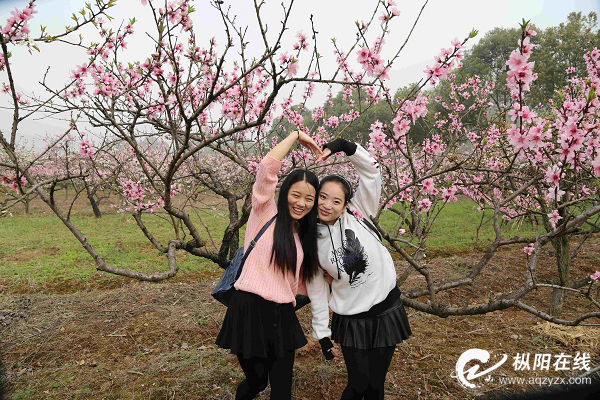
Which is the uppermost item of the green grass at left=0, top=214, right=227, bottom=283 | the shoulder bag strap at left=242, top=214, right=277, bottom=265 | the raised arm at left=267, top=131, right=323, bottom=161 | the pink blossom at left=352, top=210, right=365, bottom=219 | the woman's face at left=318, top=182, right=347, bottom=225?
the raised arm at left=267, top=131, right=323, bottom=161

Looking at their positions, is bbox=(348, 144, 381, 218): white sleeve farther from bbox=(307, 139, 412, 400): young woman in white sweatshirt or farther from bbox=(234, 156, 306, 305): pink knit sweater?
bbox=(234, 156, 306, 305): pink knit sweater

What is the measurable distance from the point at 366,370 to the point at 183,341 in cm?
229

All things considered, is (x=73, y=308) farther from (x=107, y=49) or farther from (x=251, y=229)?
(x=251, y=229)

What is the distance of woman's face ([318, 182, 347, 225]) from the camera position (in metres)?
1.80

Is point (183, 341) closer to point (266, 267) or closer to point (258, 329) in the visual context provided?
point (258, 329)

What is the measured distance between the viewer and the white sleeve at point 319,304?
1813mm

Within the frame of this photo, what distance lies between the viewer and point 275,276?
1.80 meters

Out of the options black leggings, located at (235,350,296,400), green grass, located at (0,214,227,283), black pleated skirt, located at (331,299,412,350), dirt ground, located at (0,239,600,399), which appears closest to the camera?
black pleated skirt, located at (331,299,412,350)

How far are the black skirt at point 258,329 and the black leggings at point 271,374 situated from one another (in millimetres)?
64

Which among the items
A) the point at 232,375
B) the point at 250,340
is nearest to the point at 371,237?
the point at 250,340

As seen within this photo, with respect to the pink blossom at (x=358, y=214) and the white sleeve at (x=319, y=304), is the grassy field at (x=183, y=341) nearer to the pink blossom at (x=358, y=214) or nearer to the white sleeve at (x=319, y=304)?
the white sleeve at (x=319, y=304)

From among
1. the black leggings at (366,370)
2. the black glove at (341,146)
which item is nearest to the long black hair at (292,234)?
the black glove at (341,146)

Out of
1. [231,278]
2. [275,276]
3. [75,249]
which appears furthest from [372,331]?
[75,249]

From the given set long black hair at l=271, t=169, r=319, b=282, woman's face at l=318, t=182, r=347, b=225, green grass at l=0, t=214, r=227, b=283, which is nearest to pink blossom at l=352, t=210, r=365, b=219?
woman's face at l=318, t=182, r=347, b=225
